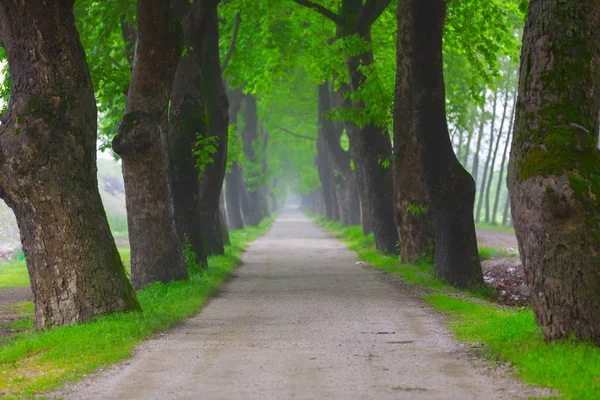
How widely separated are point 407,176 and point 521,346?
39.6 feet

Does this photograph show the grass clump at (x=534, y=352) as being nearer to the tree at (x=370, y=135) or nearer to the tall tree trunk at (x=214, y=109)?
the tall tree trunk at (x=214, y=109)

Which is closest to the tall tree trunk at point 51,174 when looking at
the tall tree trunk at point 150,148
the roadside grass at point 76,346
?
the roadside grass at point 76,346

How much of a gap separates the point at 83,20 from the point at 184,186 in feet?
15.7

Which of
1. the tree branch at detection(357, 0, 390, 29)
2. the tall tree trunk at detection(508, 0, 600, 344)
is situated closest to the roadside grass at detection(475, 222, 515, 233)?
the tree branch at detection(357, 0, 390, 29)

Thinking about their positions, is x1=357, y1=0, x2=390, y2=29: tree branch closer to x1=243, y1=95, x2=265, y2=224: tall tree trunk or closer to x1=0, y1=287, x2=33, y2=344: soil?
x1=0, y1=287, x2=33, y2=344: soil

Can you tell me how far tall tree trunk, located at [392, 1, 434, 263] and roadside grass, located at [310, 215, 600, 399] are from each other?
4813 millimetres

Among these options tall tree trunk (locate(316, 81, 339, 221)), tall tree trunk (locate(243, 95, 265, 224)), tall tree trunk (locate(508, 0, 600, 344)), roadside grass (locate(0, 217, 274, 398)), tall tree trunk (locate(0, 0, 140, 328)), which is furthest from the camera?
tall tree trunk (locate(316, 81, 339, 221))

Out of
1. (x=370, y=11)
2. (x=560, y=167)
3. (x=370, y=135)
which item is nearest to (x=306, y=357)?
(x=560, y=167)

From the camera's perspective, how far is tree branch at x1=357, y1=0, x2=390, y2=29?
2363 cm

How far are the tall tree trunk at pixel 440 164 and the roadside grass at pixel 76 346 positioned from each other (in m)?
5.47

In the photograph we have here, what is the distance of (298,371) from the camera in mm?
7871

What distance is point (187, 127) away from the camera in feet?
61.1

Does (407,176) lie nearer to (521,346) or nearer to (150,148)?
(150,148)

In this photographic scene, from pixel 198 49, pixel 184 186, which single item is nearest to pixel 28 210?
pixel 184 186
